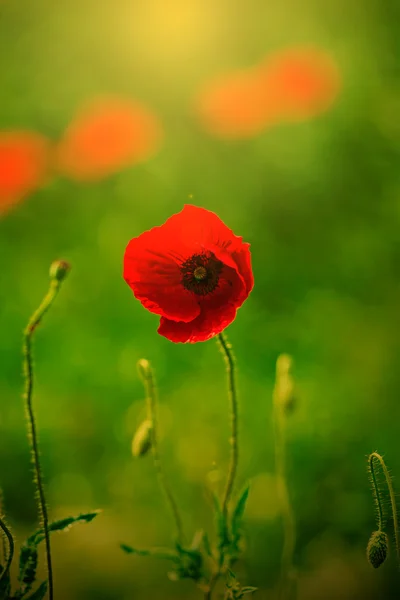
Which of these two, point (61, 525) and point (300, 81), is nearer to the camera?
point (61, 525)

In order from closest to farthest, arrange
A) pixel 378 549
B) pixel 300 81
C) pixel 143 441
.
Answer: pixel 378 549, pixel 143 441, pixel 300 81

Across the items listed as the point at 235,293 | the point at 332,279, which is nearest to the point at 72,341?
the point at 332,279

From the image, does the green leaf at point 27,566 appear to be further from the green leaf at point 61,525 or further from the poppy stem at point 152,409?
the poppy stem at point 152,409

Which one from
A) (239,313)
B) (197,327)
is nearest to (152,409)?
(197,327)

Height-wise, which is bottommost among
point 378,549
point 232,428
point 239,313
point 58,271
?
point 378,549

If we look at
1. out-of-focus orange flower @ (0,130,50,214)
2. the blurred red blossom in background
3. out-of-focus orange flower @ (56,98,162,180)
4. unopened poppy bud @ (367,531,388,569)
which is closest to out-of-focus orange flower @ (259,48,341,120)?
the blurred red blossom in background

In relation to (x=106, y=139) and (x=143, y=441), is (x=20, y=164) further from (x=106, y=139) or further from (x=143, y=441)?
(x=143, y=441)

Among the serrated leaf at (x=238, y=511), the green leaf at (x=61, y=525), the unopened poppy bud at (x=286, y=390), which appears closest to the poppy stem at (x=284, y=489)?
the unopened poppy bud at (x=286, y=390)
